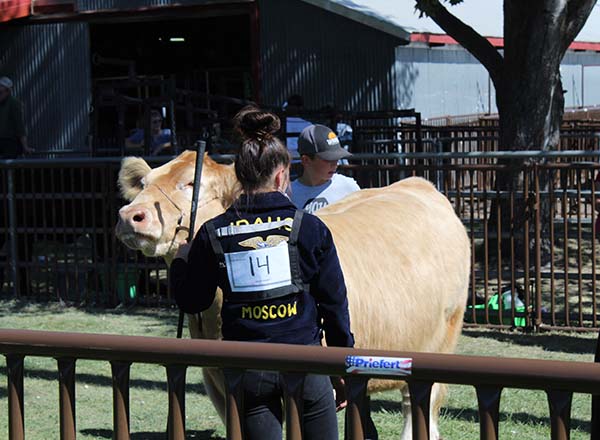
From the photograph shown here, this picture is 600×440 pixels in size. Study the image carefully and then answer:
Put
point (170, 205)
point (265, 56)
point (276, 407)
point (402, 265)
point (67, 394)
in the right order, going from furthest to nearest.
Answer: point (265, 56) < point (402, 265) < point (170, 205) < point (276, 407) < point (67, 394)

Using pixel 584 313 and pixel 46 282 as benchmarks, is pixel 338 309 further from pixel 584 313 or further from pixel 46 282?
pixel 46 282

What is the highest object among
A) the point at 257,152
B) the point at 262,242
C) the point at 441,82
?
the point at 441,82

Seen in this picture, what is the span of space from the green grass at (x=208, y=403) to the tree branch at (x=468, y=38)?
16.7 feet

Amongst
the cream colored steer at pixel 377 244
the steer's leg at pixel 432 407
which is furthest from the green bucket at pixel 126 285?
the steer's leg at pixel 432 407

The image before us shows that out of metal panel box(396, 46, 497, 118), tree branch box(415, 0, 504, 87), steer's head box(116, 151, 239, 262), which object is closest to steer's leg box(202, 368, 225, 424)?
steer's head box(116, 151, 239, 262)

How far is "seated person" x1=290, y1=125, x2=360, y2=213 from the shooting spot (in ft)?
19.3

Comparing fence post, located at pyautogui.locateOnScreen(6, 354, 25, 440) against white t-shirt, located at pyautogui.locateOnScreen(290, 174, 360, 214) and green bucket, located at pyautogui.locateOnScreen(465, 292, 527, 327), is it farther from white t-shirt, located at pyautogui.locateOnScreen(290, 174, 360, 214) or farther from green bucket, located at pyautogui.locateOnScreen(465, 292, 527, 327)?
green bucket, located at pyautogui.locateOnScreen(465, 292, 527, 327)

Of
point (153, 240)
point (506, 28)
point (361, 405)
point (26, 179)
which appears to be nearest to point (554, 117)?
point (506, 28)

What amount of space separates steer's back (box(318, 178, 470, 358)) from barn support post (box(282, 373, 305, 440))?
5.63 feet

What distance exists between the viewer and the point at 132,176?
16.9ft

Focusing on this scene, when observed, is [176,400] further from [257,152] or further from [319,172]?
[319,172]

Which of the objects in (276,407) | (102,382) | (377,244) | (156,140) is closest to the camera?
(276,407)

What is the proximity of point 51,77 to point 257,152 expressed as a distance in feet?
64.3

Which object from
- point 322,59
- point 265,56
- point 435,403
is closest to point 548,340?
point 435,403
